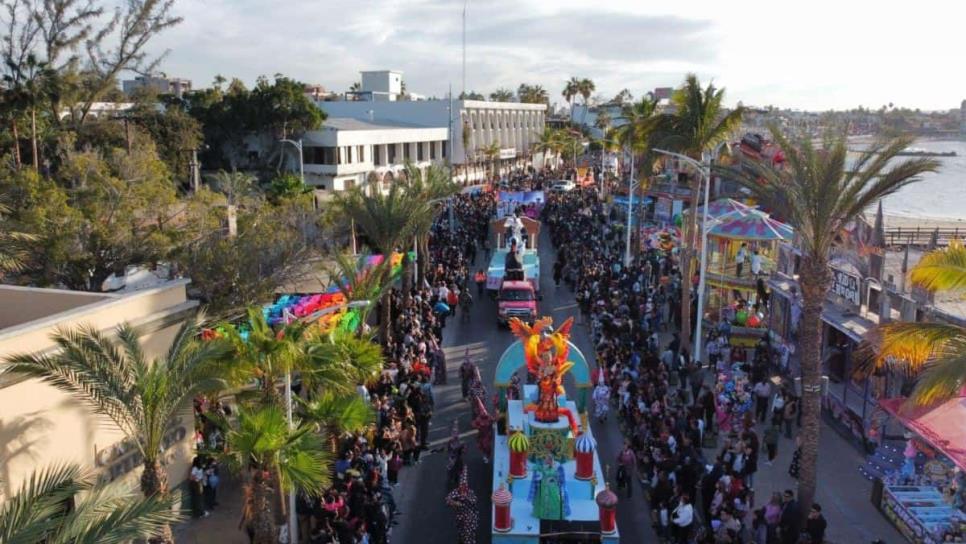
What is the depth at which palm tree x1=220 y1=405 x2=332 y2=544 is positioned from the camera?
34.2 feet

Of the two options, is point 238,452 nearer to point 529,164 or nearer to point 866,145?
point 866,145

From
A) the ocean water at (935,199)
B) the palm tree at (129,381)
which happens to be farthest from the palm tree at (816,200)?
the ocean water at (935,199)

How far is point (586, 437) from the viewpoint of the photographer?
43.4 ft

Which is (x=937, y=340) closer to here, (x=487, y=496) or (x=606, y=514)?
(x=606, y=514)

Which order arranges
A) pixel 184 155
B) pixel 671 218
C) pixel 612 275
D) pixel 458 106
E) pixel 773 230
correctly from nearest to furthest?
pixel 773 230 → pixel 612 275 → pixel 671 218 → pixel 184 155 → pixel 458 106

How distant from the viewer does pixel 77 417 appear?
1234cm

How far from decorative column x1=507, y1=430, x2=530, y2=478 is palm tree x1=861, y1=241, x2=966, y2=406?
596 cm

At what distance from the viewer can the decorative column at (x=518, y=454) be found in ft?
44.7

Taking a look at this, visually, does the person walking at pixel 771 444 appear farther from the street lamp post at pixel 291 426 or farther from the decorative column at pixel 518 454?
the street lamp post at pixel 291 426

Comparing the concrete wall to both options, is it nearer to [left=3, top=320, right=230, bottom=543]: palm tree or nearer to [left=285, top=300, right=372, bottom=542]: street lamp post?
[left=3, top=320, right=230, bottom=543]: palm tree

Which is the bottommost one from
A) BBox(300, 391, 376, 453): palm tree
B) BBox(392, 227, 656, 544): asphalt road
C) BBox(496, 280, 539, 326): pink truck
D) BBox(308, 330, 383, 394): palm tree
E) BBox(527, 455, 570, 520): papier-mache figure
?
BBox(392, 227, 656, 544): asphalt road

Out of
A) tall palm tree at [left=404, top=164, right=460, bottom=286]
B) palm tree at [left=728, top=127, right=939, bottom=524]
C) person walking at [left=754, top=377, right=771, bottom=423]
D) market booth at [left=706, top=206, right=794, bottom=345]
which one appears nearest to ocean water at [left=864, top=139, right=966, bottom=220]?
market booth at [left=706, top=206, right=794, bottom=345]

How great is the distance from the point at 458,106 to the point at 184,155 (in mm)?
33136

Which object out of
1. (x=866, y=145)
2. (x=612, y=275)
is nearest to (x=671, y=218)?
(x=612, y=275)
